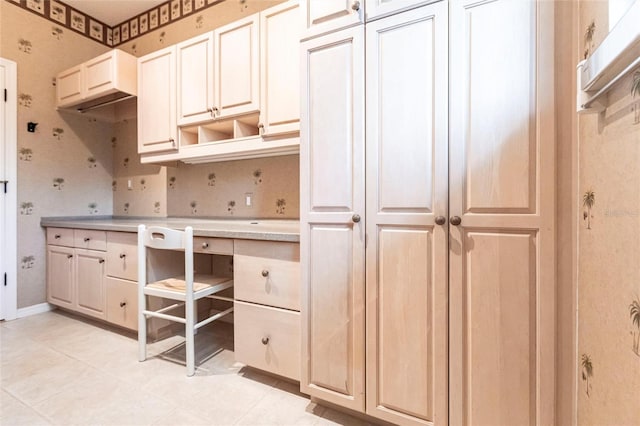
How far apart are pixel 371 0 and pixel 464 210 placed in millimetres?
890

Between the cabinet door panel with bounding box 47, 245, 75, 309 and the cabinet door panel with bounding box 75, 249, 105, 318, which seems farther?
the cabinet door panel with bounding box 47, 245, 75, 309

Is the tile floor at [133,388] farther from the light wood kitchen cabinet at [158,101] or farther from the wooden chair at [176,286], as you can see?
the light wood kitchen cabinet at [158,101]

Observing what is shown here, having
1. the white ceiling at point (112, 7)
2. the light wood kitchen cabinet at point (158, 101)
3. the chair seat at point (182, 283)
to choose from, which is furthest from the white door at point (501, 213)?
the white ceiling at point (112, 7)

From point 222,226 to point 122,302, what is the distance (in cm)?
102

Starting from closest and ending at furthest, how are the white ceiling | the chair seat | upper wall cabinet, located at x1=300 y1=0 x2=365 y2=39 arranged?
upper wall cabinet, located at x1=300 y1=0 x2=365 y2=39 < the chair seat < the white ceiling

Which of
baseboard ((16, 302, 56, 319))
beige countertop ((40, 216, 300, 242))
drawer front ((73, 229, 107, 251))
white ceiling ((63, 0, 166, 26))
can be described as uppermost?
white ceiling ((63, 0, 166, 26))

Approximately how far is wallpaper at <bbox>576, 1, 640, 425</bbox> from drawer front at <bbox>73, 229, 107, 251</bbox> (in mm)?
2742

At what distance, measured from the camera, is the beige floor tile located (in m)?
1.31

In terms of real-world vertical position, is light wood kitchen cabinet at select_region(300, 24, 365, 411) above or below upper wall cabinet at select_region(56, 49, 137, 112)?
below

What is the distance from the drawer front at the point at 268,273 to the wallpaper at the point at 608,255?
1.05m

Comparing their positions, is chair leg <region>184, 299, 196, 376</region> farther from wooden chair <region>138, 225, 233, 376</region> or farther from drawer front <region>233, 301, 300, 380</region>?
drawer front <region>233, 301, 300, 380</region>

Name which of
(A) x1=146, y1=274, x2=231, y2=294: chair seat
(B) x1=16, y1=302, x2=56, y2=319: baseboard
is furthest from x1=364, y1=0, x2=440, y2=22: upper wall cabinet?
(B) x1=16, y1=302, x2=56, y2=319: baseboard

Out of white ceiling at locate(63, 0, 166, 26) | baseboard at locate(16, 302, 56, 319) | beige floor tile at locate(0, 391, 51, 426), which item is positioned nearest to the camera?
beige floor tile at locate(0, 391, 51, 426)

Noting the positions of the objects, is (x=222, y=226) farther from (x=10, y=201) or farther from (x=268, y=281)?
(x=10, y=201)
